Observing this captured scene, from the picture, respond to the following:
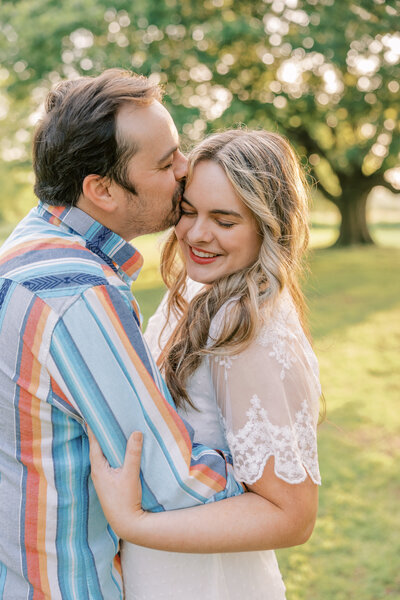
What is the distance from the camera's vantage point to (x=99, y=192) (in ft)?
6.27

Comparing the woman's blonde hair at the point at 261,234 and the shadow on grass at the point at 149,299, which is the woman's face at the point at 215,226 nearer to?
the woman's blonde hair at the point at 261,234

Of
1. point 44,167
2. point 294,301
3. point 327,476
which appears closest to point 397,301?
point 327,476

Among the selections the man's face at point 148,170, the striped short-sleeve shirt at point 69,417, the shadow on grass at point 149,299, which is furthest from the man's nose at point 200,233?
the shadow on grass at point 149,299

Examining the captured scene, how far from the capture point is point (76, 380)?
60.7 inches

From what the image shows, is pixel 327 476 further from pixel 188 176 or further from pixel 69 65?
pixel 69 65

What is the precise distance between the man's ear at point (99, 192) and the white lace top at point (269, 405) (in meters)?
0.62

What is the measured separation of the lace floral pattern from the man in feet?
0.21

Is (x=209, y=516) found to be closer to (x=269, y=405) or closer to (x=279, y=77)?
(x=269, y=405)

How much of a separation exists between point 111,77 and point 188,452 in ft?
3.95

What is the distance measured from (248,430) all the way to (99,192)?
90 centimetres

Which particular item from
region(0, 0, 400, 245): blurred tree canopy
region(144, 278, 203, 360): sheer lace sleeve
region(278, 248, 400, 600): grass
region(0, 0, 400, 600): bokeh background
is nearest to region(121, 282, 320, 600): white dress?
region(144, 278, 203, 360): sheer lace sleeve

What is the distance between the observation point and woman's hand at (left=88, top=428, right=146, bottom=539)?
5.22 feet

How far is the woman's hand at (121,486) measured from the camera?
62.6 inches

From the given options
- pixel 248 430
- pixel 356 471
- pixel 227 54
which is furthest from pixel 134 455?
pixel 227 54
